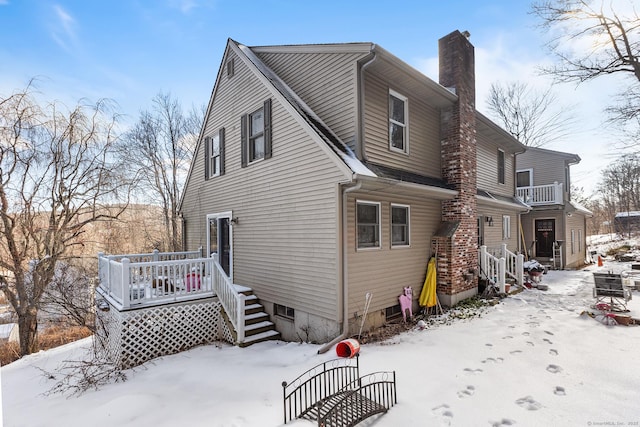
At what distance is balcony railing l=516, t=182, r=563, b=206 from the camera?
14.4m

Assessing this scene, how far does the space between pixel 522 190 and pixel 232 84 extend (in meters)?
14.8

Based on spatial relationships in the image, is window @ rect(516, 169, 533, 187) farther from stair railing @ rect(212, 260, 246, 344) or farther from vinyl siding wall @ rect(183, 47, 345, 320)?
stair railing @ rect(212, 260, 246, 344)

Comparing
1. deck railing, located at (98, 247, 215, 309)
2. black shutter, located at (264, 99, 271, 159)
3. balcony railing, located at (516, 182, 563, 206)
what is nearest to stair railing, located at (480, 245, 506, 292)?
balcony railing, located at (516, 182, 563, 206)

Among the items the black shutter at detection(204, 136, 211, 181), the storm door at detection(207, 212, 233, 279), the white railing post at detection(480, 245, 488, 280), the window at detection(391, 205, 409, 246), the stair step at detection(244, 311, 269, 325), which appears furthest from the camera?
the black shutter at detection(204, 136, 211, 181)

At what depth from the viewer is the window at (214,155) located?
1036 centimetres

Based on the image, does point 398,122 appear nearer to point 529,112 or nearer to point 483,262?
point 483,262

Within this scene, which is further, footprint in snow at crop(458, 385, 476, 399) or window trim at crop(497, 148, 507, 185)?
window trim at crop(497, 148, 507, 185)

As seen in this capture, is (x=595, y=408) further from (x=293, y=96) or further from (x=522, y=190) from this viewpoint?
(x=522, y=190)

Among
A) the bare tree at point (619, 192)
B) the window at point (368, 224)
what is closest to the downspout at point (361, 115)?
the window at point (368, 224)

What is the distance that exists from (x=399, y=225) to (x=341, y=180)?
95.7 inches

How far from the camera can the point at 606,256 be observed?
21.8m

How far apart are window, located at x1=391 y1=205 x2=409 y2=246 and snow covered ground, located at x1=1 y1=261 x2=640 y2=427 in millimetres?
2100

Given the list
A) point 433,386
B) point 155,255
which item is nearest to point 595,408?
point 433,386

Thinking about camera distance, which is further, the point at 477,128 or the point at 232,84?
the point at 477,128
